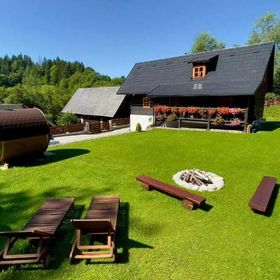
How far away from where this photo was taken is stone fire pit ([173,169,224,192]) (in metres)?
8.32

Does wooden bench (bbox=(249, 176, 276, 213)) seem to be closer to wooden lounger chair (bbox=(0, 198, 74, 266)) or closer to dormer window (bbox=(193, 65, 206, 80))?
wooden lounger chair (bbox=(0, 198, 74, 266))

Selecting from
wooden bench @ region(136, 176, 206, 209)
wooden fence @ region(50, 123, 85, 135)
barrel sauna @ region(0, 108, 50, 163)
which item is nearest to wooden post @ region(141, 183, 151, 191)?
wooden bench @ region(136, 176, 206, 209)

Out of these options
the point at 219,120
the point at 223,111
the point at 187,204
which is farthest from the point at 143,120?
the point at 187,204

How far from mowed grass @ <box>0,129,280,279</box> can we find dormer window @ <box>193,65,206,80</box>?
993 cm

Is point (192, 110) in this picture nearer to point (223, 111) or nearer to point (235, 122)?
point (223, 111)

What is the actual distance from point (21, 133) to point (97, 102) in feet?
75.9

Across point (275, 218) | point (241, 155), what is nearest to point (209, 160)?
point (241, 155)

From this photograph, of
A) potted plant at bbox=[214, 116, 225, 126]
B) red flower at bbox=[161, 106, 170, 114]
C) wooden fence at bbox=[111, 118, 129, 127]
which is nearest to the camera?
potted plant at bbox=[214, 116, 225, 126]

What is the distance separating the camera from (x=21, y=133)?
37.0 ft

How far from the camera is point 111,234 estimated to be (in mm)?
5199

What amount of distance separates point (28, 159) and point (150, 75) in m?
17.5

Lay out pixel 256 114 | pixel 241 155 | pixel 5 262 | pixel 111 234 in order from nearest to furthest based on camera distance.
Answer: pixel 5 262, pixel 111 234, pixel 241 155, pixel 256 114

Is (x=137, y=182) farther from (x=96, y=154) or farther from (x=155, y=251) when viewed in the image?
(x=96, y=154)

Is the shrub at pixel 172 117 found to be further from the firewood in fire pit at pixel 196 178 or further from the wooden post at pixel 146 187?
the wooden post at pixel 146 187
